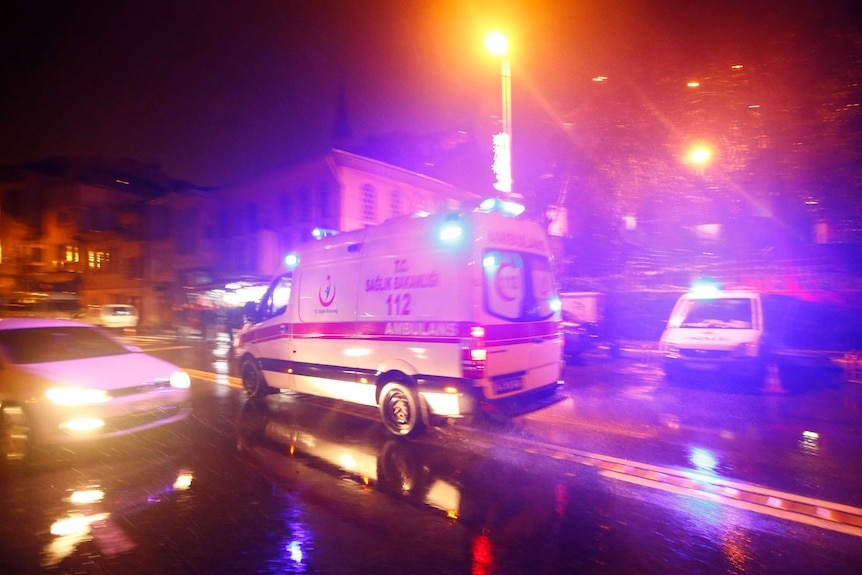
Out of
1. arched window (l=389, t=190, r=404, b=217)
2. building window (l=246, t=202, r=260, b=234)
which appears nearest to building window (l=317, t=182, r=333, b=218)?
arched window (l=389, t=190, r=404, b=217)

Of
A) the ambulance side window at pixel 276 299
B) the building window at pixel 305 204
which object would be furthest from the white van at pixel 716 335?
the building window at pixel 305 204

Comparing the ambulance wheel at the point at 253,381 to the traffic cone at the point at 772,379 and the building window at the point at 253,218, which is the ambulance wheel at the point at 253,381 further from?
the building window at the point at 253,218

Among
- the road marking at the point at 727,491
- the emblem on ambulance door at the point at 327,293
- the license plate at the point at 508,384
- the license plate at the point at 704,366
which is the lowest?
the road marking at the point at 727,491

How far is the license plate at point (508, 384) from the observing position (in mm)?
6105

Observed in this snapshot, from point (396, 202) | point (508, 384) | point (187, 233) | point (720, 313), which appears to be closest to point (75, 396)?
point (508, 384)

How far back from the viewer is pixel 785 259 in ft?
54.7

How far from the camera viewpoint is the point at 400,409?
6801 millimetres

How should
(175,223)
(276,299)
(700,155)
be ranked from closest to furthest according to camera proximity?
(276,299), (700,155), (175,223)

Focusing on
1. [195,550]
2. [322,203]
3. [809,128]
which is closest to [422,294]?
[195,550]

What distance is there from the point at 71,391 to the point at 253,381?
3.80 m

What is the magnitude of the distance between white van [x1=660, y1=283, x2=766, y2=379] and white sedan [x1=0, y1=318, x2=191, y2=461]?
896cm

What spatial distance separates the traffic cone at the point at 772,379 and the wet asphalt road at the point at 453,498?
226 cm

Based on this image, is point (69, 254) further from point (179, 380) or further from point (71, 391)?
point (71, 391)

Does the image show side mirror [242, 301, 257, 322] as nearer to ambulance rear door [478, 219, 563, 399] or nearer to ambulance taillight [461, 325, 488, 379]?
ambulance taillight [461, 325, 488, 379]
